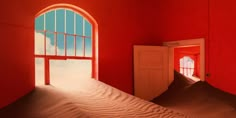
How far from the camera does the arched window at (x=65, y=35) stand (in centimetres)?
443

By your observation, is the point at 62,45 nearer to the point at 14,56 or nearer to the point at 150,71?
the point at 14,56

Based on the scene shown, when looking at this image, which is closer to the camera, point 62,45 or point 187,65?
point 62,45

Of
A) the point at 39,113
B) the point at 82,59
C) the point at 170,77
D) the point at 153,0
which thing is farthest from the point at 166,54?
the point at 39,113

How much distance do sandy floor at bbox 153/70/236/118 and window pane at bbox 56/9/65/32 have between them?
297 cm

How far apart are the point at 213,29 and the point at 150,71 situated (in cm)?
191

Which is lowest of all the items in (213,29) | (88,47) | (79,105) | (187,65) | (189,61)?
(79,105)

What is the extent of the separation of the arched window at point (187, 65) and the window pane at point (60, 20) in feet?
23.5

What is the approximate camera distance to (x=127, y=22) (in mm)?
5953

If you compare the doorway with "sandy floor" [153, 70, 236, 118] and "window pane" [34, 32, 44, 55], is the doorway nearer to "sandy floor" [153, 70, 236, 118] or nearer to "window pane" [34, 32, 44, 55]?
"sandy floor" [153, 70, 236, 118]

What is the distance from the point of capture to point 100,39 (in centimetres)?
530

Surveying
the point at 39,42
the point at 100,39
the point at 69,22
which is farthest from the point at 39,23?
the point at 100,39

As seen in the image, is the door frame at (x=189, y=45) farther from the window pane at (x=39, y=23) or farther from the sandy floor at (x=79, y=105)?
the window pane at (x=39, y=23)

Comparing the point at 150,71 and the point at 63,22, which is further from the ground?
the point at 63,22

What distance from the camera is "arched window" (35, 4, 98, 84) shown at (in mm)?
4430
